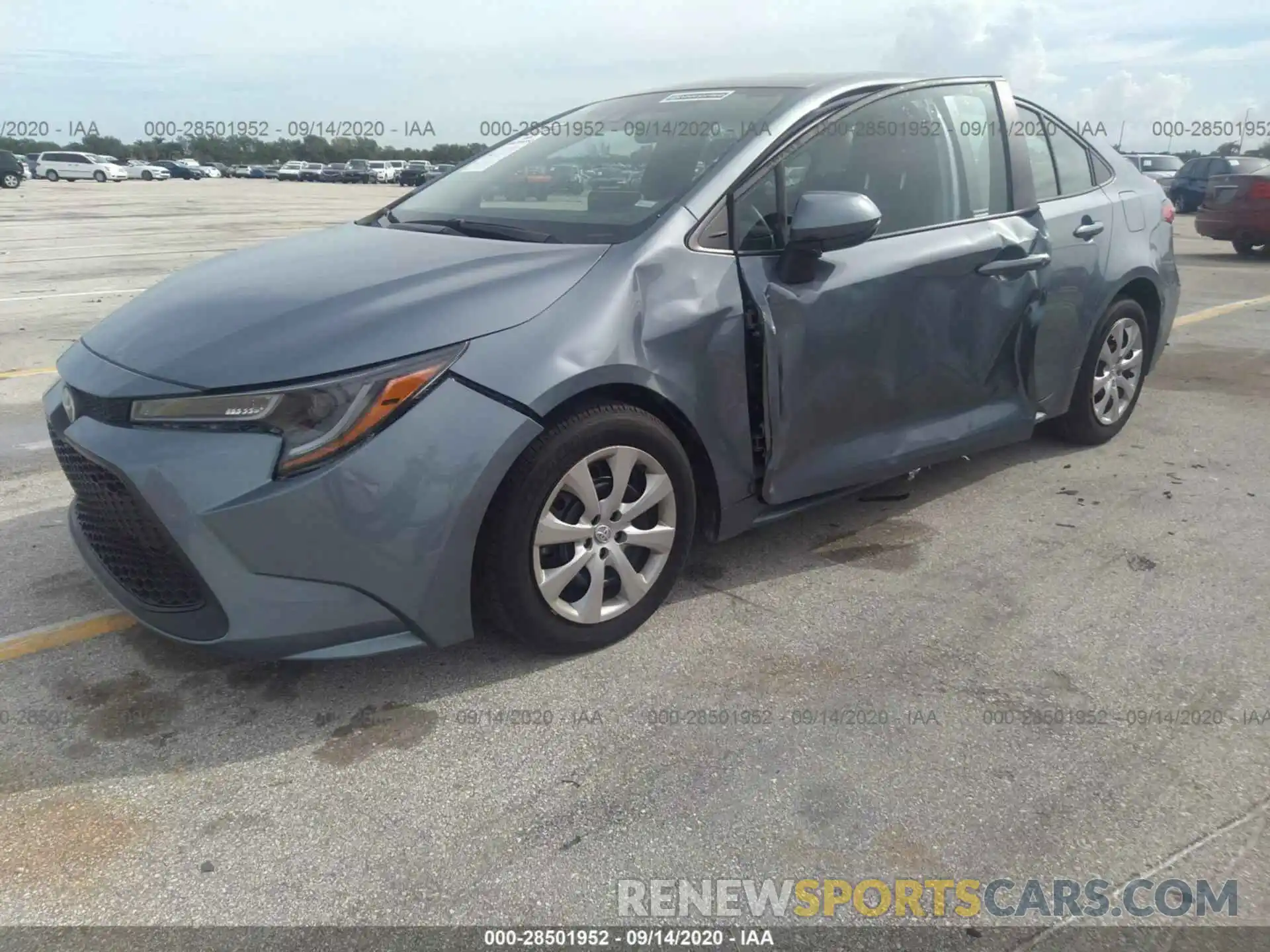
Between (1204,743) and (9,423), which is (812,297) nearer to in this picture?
(1204,743)

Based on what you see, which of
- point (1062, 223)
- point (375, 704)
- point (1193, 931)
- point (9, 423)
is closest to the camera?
point (1193, 931)

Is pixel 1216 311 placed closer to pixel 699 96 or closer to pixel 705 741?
pixel 699 96

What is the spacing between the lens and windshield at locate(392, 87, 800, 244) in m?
3.30

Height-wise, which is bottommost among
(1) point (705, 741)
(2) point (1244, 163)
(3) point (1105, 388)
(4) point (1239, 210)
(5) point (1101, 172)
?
Answer: (1) point (705, 741)

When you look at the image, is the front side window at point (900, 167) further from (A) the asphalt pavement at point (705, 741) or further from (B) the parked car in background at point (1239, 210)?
(B) the parked car in background at point (1239, 210)

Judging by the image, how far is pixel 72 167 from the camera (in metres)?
52.3

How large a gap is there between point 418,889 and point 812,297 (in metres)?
2.10

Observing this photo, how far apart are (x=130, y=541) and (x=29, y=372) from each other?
4.78 meters

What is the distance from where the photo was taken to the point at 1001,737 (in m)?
2.69

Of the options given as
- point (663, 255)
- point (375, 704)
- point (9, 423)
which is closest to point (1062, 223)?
point (663, 255)

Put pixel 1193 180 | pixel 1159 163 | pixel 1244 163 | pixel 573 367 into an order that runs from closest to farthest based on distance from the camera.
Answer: pixel 573 367 → pixel 1244 163 → pixel 1193 180 → pixel 1159 163

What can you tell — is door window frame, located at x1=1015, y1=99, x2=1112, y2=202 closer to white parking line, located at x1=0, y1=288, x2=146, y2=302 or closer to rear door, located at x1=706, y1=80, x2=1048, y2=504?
rear door, located at x1=706, y1=80, x2=1048, y2=504

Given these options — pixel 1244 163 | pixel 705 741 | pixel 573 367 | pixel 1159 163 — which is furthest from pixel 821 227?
pixel 1159 163

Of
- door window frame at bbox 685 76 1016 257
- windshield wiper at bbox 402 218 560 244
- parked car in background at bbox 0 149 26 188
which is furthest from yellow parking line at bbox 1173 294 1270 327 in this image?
parked car in background at bbox 0 149 26 188
